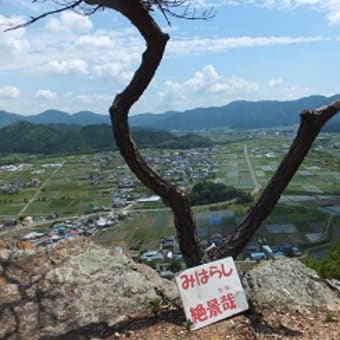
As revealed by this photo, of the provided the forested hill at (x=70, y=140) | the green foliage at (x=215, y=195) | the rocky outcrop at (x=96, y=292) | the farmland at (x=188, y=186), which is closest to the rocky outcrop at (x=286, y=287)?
the rocky outcrop at (x=96, y=292)

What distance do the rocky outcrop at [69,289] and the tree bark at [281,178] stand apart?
773 mm

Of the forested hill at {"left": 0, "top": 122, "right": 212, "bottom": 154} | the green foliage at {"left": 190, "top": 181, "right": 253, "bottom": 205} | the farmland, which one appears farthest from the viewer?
the forested hill at {"left": 0, "top": 122, "right": 212, "bottom": 154}

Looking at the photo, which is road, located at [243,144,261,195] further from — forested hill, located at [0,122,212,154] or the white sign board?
the white sign board

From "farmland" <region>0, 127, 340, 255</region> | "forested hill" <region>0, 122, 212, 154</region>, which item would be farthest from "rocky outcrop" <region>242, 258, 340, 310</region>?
"forested hill" <region>0, 122, 212, 154</region>

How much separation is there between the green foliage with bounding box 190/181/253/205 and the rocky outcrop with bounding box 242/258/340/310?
36.5m

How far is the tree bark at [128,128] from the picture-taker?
3900mm

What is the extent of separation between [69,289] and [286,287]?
2.14m

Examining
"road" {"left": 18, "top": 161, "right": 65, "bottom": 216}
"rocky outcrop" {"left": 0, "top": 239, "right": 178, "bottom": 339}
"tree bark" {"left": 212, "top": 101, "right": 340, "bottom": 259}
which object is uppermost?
"tree bark" {"left": 212, "top": 101, "right": 340, "bottom": 259}

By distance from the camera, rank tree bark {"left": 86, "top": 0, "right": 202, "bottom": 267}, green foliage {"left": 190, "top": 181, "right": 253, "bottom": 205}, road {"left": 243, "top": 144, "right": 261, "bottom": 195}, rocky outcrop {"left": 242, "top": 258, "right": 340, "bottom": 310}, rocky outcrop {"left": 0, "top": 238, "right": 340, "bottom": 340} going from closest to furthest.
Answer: tree bark {"left": 86, "top": 0, "right": 202, "bottom": 267}, rocky outcrop {"left": 0, "top": 238, "right": 340, "bottom": 340}, rocky outcrop {"left": 242, "top": 258, "right": 340, "bottom": 310}, green foliage {"left": 190, "top": 181, "right": 253, "bottom": 205}, road {"left": 243, "top": 144, "right": 261, "bottom": 195}

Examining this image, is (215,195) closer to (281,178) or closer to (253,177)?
(253,177)

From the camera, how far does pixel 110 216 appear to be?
137 feet

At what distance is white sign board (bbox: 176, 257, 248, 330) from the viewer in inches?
157

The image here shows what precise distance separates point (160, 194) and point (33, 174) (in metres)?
65.8

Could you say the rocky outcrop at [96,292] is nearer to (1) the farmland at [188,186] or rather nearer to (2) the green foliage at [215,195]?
(1) the farmland at [188,186]
